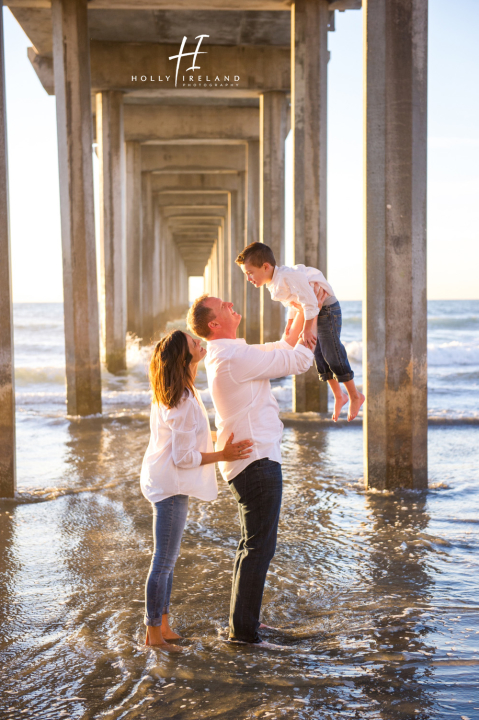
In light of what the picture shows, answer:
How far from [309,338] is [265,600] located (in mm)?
1590

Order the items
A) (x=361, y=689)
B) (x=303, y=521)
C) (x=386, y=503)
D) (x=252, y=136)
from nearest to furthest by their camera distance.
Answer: (x=361, y=689) → (x=303, y=521) → (x=386, y=503) → (x=252, y=136)

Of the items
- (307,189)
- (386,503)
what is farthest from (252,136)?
(386,503)

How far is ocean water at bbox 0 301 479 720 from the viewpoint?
2828mm

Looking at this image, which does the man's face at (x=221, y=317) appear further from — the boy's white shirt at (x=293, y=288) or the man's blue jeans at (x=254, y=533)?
the man's blue jeans at (x=254, y=533)

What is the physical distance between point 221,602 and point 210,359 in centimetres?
151

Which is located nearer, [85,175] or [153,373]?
[153,373]

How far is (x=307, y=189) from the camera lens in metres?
10.5

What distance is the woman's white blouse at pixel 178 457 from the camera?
3.09 meters

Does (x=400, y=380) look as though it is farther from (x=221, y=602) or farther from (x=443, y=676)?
(x=443, y=676)

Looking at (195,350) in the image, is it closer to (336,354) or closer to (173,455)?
(173,455)

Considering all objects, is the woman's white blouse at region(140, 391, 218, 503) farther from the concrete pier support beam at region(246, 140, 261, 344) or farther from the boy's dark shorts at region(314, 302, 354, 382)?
the concrete pier support beam at region(246, 140, 261, 344)

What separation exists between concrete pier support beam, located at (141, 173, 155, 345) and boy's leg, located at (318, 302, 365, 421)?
20.5 meters

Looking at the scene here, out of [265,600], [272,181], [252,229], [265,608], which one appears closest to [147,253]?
[252,229]

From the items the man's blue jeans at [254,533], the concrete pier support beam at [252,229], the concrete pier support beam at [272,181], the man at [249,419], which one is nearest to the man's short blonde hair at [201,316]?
the man at [249,419]
